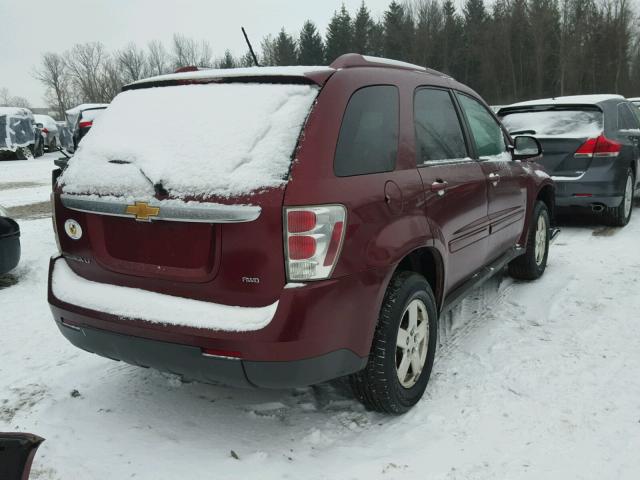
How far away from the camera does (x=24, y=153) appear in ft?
73.6

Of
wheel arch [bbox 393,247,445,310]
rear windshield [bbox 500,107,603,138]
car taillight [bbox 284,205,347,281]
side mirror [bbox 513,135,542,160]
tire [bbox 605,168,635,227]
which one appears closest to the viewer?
car taillight [bbox 284,205,347,281]

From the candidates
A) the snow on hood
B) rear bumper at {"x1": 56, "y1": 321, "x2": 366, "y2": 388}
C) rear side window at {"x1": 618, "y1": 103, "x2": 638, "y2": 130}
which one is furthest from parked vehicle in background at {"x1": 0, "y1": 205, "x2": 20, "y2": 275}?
the snow on hood

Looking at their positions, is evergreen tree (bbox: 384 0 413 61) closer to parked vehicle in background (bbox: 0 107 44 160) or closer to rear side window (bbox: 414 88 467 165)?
parked vehicle in background (bbox: 0 107 44 160)

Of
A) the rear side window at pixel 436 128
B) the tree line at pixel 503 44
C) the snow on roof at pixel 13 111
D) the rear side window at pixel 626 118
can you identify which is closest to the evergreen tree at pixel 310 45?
the tree line at pixel 503 44

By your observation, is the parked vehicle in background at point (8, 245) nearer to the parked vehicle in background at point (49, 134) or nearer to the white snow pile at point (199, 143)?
the white snow pile at point (199, 143)

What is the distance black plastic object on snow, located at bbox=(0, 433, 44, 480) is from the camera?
2006 millimetres

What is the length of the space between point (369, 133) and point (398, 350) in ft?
3.61

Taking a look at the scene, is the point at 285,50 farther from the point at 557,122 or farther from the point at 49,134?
the point at 557,122

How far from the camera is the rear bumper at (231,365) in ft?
7.68

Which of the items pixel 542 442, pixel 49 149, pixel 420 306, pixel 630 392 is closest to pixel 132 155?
pixel 420 306

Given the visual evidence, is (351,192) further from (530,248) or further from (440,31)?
(440,31)

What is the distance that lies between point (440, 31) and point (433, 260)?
2473 inches

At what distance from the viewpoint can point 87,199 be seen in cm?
264

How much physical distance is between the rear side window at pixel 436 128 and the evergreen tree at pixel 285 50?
58.7 meters
